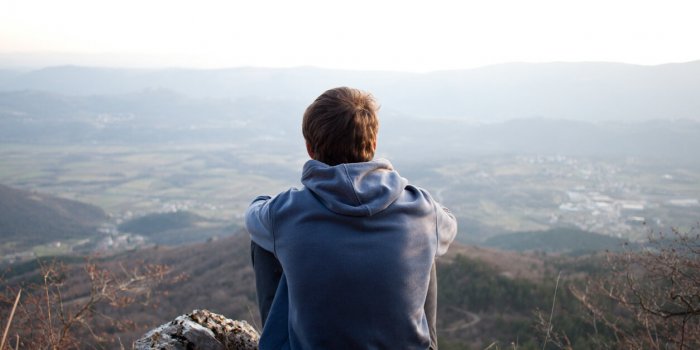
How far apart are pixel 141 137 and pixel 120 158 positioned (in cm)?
4811

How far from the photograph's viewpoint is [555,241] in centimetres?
4144

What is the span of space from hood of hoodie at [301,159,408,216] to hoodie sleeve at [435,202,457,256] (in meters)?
0.25

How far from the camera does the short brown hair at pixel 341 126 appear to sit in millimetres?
1826

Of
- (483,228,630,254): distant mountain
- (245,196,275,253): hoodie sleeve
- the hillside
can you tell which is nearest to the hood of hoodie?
(245,196,275,253): hoodie sleeve

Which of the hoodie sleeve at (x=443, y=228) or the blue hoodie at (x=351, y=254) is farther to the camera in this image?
the hoodie sleeve at (x=443, y=228)

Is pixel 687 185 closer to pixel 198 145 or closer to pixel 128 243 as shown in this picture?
pixel 128 243

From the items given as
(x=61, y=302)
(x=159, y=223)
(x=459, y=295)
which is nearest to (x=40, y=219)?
(x=159, y=223)

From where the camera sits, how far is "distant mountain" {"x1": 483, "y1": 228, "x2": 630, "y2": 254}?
3812 centimetres

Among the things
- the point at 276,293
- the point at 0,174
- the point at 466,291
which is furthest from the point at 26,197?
the point at 276,293

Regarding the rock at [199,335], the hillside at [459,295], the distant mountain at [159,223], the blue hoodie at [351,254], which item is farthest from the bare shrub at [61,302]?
the distant mountain at [159,223]

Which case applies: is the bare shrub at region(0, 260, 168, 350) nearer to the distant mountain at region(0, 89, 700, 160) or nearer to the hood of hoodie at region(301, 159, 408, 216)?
the hood of hoodie at region(301, 159, 408, 216)

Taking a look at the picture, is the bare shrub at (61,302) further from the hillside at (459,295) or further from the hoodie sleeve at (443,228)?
the hillside at (459,295)

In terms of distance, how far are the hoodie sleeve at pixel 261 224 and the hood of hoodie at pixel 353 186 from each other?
0.67ft

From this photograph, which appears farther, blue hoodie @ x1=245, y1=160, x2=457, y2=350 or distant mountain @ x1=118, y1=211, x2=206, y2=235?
distant mountain @ x1=118, y1=211, x2=206, y2=235
